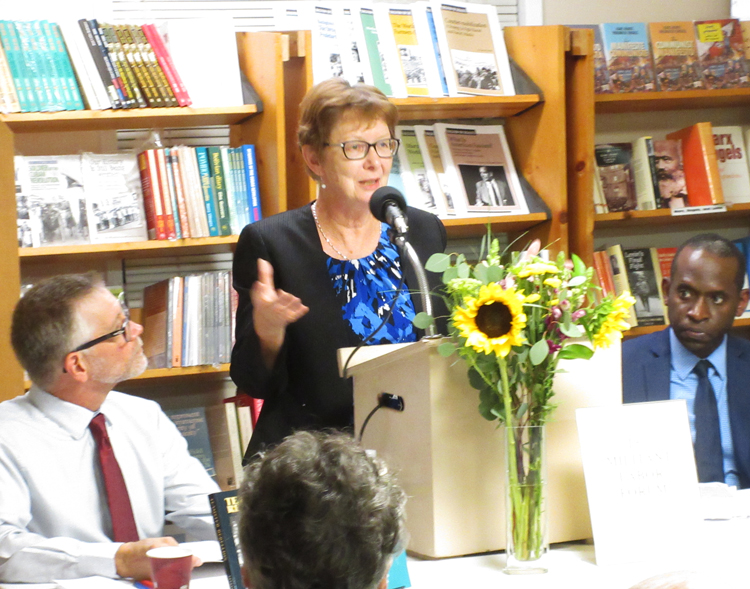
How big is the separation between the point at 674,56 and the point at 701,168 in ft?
1.40

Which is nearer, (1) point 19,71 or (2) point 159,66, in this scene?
(1) point 19,71

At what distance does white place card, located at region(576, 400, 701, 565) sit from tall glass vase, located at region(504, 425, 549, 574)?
0.08m

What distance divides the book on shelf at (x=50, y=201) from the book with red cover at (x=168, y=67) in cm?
38

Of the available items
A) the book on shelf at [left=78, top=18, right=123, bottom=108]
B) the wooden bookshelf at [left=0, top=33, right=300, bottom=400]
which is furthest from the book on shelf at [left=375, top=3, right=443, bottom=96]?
the book on shelf at [left=78, top=18, right=123, bottom=108]

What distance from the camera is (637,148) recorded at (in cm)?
321

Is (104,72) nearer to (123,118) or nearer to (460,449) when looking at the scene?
(123,118)

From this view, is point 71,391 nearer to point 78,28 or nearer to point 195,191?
point 195,191

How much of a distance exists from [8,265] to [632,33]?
2.28 metres

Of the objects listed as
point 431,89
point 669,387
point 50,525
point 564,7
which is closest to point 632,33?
point 564,7

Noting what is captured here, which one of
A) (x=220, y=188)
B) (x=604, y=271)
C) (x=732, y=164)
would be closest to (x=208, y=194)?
(x=220, y=188)

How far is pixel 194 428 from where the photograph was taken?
279 cm

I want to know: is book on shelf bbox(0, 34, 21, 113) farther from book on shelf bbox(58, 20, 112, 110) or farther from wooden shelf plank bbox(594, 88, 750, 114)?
wooden shelf plank bbox(594, 88, 750, 114)

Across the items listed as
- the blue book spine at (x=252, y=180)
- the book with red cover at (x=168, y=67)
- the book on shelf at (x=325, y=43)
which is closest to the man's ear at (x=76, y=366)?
the blue book spine at (x=252, y=180)

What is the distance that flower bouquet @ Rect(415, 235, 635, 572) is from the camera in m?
1.18
